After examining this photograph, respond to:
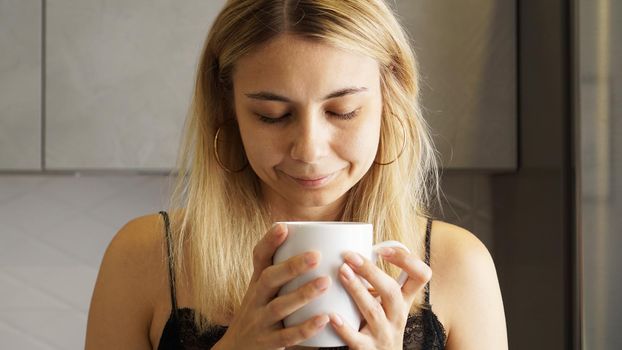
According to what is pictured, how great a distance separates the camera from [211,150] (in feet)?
3.95

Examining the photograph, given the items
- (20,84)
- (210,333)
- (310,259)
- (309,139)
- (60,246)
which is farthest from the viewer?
(60,246)

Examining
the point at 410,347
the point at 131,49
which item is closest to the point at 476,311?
the point at 410,347

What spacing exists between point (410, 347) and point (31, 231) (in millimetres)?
1313

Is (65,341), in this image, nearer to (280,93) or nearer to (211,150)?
(211,150)

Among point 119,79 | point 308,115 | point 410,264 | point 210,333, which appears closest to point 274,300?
point 410,264

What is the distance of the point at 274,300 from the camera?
0.85 meters

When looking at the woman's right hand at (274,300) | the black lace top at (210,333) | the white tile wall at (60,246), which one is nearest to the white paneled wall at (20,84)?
the white tile wall at (60,246)

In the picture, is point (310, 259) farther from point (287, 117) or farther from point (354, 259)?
point (287, 117)

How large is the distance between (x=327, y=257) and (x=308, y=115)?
223mm

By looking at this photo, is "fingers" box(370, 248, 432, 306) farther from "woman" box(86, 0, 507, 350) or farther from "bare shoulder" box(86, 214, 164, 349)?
"bare shoulder" box(86, 214, 164, 349)

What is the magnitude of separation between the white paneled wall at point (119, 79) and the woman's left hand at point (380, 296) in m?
1.07

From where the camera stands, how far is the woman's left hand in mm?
→ 831

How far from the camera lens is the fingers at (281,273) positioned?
2.69 ft

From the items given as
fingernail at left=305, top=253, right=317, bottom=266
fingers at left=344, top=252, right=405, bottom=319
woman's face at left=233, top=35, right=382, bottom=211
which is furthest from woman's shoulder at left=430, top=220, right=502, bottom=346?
fingernail at left=305, top=253, right=317, bottom=266
